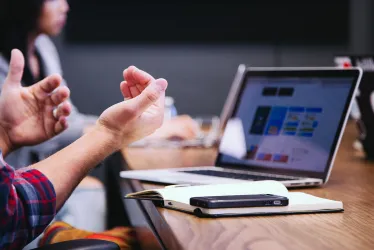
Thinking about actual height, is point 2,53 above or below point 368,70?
below

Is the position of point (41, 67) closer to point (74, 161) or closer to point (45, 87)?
point (45, 87)

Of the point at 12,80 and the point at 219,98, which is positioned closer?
the point at 12,80

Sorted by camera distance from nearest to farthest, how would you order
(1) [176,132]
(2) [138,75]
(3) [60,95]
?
(2) [138,75] < (3) [60,95] < (1) [176,132]

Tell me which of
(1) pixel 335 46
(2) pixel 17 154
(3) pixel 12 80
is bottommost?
(2) pixel 17 154

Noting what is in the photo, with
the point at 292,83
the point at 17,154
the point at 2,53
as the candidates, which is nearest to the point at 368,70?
the point at 292,83

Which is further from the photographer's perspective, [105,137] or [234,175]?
[234,175]

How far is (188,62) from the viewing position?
4410 millimetres

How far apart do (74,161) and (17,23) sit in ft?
6.34

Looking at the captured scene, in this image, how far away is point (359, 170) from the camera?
5.31 feet

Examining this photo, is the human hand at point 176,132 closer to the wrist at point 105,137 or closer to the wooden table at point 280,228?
the wooden table at point 280,228

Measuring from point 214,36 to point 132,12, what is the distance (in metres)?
0.58

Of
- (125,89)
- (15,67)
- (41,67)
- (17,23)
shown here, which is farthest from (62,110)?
(41,67)

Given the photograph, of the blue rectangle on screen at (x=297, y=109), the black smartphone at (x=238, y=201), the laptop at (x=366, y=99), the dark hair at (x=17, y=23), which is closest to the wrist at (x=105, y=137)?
the black smartphone at (x=238, y=201)

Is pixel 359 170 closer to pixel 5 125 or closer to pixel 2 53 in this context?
pixel 5 125
